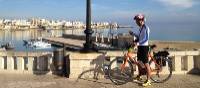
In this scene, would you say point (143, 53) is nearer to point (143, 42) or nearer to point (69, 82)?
point (143, 42)

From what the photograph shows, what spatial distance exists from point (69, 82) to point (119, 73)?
53.0 inches

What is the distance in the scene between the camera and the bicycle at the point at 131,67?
1209 cm

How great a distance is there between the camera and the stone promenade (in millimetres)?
12031

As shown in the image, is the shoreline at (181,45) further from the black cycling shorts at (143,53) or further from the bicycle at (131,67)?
the black cycling shorts at (143,53)

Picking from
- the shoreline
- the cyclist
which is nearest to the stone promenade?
the cyclist

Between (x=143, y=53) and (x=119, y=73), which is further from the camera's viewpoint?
(x=119, y=73)

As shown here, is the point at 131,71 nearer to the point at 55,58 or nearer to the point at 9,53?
the point at 55,58

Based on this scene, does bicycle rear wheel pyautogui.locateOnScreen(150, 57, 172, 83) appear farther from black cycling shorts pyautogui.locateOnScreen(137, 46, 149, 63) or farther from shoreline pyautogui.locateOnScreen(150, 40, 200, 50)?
shoreline pyautogui.locateOnScreen(150, 40, 200, 50)

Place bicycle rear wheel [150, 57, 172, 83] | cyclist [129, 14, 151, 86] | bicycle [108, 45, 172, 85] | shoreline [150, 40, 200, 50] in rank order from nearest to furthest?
1. cyclist [129, 14, 151, 86]
2. bicycle [108, 45, 172, 85]
3. bicycle rear wheel [150, 57, 172, 83]
4. shoreline [150, 40, 200, 50]

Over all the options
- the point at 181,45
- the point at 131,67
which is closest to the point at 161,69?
the point at 131,67

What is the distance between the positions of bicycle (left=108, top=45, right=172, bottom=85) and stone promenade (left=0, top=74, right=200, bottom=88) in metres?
0.17

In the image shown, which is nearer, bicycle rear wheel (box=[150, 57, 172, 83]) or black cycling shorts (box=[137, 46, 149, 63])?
black cycling shorts (box=[137, 46, 149, 63])

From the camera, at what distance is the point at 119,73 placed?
1226cm

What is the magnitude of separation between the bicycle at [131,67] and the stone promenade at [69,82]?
174 millimetres
